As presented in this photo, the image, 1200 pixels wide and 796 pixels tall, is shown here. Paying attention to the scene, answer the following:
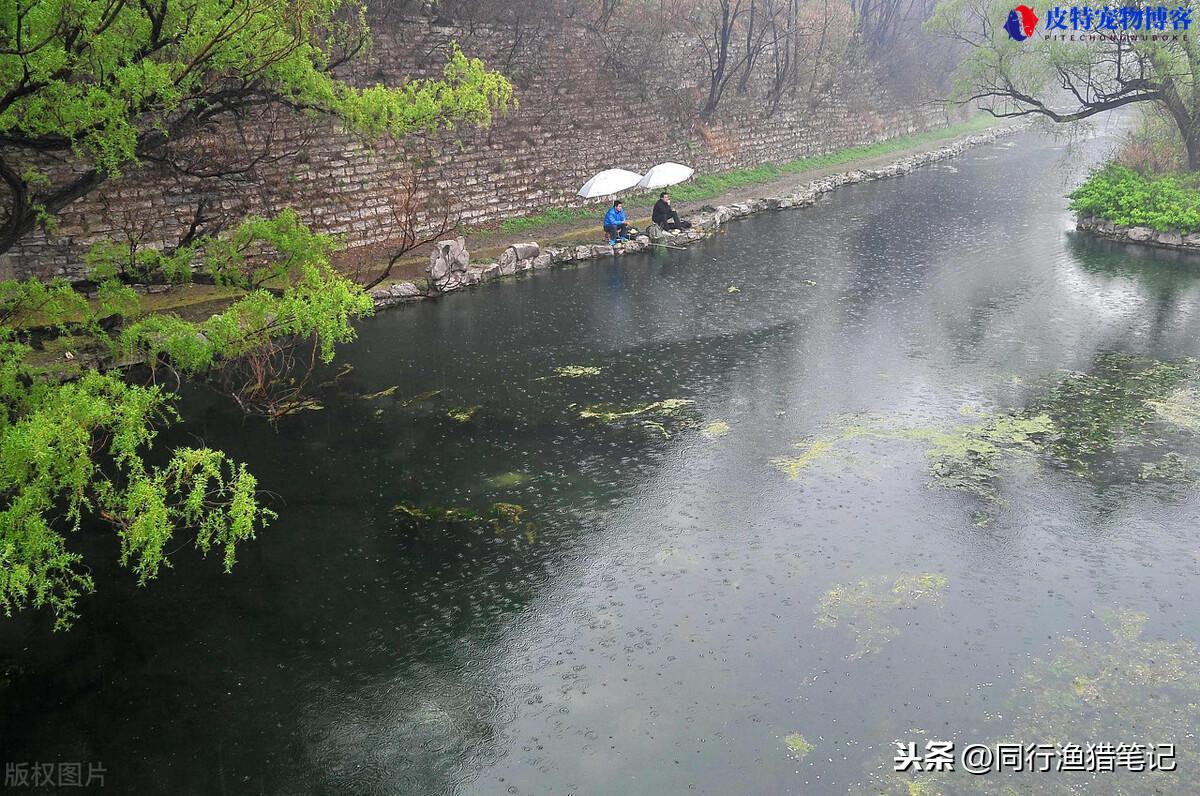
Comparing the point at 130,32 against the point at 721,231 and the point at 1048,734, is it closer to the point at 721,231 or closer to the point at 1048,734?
the point at 1048,734

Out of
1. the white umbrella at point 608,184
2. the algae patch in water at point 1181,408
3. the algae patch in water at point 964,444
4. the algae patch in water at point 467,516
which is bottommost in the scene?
the algae patch in water at point 467,516

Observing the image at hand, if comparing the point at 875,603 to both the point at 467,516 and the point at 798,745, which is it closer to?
the point at 798,745

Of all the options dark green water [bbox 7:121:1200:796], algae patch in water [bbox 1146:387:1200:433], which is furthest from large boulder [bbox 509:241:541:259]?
algae patch in water [bbox 1146:387:1200:433]

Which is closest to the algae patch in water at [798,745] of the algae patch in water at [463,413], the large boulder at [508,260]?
the algae patch in water at [463,413]

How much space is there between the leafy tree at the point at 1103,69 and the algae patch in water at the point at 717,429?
1423 centimetres

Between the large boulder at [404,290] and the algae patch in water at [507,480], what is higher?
the large boulder at [404,290]

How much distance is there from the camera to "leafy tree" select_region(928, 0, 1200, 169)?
19.6 metres

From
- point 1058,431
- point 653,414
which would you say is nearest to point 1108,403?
point 1058,431

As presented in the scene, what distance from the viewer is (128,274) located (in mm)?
9211

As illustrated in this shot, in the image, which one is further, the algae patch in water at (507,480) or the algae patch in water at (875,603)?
the algae patch in water at (507,480)

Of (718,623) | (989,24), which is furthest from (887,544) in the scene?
(989,24)

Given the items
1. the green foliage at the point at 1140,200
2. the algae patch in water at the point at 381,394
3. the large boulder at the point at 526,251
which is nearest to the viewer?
the algae patch in water at the point at 381,394

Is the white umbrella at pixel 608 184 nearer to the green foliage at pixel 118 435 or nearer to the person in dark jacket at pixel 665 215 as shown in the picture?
the person in dark jacket at pixel 665 215

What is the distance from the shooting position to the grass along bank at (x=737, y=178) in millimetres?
21594
